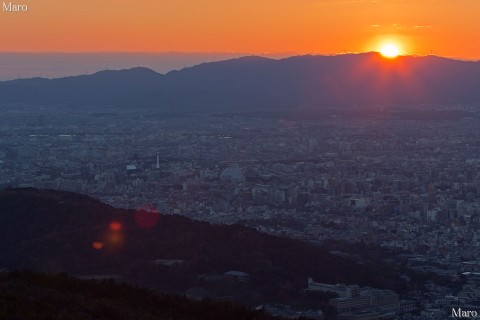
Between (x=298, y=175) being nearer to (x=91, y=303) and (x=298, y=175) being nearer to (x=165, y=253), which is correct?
(x=165, y=253)

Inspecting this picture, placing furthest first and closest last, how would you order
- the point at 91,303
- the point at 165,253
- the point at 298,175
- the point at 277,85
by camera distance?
1. the point at 277,85
2. the point at 298,175
3. the point at 165,253
4. the point at 91,303

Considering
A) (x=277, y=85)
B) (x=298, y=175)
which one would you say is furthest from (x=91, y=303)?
(x=277, y=85)

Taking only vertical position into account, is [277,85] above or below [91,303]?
below

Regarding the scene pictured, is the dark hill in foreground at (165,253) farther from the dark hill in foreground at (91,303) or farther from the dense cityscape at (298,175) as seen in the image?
the dark hill in foreground at (91,303)

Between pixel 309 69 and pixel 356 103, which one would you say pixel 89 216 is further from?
pixel 309 69

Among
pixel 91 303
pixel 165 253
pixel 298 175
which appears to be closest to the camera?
pixel 91 303

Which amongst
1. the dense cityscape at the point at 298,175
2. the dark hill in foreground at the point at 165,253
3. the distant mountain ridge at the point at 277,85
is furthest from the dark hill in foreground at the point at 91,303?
A: the distant mountain ridge at the point at 277,85

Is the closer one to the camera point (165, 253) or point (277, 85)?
point (165, 253)
